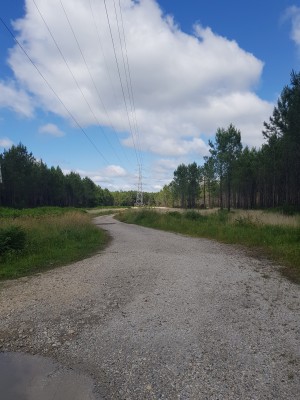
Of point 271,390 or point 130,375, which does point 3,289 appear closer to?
point 130,375

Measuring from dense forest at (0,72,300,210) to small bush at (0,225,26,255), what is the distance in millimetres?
28390

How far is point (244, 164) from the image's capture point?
5366 cm

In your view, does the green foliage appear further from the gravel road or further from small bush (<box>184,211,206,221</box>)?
the gravel road

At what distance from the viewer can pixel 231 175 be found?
50406mm

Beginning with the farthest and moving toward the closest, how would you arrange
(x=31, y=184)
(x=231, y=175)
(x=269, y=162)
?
(x=31, y=184), (x=231, y=175), (x=269, y=162)

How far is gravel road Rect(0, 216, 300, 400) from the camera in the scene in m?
3.37

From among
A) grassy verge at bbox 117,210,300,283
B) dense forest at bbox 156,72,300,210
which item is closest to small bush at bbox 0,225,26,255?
grassy verge at bbox 117,210,300,283

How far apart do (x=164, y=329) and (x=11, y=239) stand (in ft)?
25.6

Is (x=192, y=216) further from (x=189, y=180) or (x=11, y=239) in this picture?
(x=189, y=180)

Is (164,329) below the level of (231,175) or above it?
below

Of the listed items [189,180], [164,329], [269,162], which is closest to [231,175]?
[269,162]

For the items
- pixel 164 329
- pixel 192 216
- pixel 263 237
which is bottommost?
pixel 164 329

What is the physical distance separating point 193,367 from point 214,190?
7044cm

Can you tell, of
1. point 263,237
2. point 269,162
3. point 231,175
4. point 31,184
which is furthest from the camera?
point 31,184
